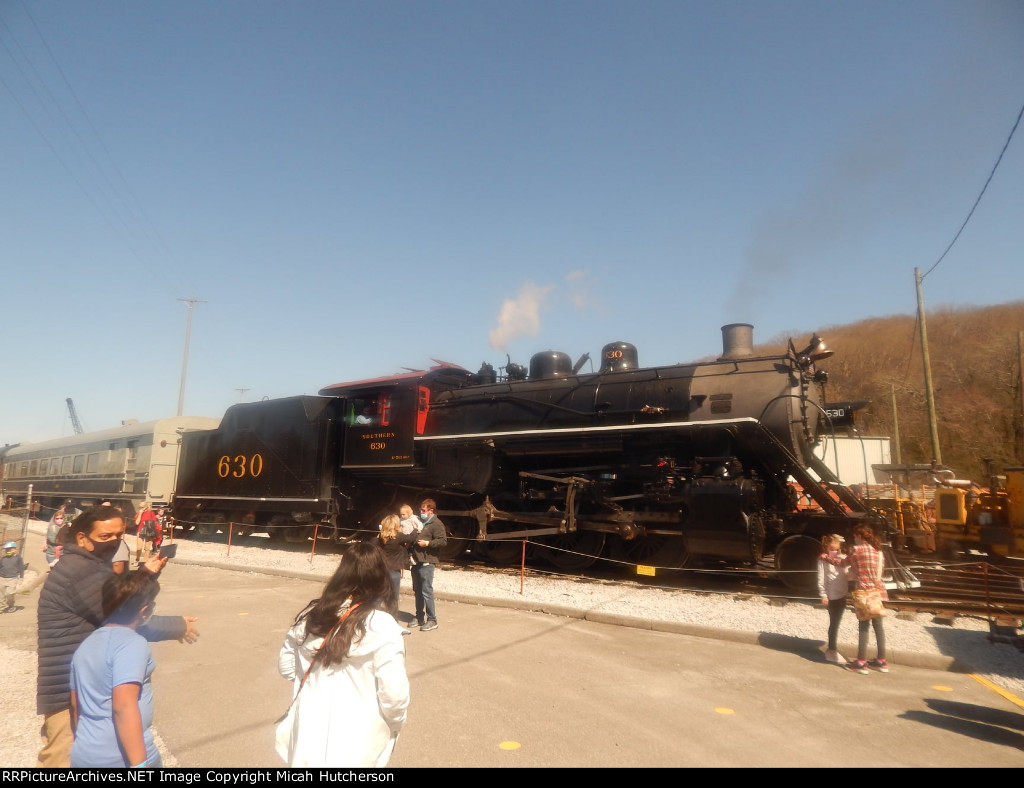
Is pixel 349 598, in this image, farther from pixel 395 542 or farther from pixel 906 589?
pixel 906 589

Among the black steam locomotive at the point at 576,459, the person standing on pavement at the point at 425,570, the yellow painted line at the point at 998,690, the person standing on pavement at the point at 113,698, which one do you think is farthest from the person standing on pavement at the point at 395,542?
the yellow painted line at the point at 998,690

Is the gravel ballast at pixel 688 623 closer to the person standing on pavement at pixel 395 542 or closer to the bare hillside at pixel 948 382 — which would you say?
the person standing on pavement at pixel 395 542

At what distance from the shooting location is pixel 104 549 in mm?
3145

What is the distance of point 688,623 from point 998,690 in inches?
108

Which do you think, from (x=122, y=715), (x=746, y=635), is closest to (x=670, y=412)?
(x=746, y=635)

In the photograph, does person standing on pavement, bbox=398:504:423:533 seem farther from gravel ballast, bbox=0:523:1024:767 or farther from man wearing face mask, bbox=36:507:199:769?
man wearing face mask, bbox=36:507:199:769

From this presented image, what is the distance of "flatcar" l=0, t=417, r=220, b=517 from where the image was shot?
1919 centimetres

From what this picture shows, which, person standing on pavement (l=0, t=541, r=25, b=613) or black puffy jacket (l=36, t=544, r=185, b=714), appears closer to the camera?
black puffy jacket (l=36, t=544, r=185, b=714)

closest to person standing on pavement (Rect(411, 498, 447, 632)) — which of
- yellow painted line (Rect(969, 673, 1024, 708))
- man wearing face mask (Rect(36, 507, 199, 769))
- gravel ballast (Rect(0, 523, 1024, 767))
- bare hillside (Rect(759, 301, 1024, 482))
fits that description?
gravel ballast (Rect(0, 523, 1024, 767))

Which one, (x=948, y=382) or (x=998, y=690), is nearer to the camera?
(x=998, y=690)

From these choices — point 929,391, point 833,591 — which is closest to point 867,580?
point 833,591

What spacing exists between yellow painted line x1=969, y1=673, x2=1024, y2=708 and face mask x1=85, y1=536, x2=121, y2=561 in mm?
6158

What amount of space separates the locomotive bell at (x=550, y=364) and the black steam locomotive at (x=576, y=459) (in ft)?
0.10

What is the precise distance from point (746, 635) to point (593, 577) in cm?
387
